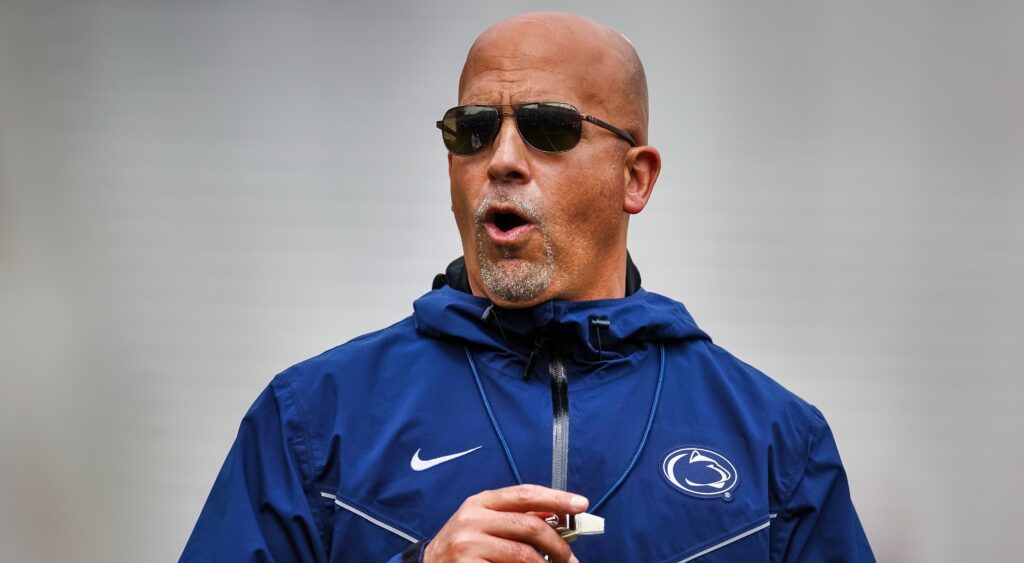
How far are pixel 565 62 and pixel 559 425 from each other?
2.45ft

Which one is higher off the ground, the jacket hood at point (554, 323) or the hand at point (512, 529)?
the jacket hood at point (554, 323)

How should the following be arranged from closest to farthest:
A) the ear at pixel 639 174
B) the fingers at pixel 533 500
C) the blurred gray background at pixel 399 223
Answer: the fingers at pixel 533 500 → the ear at pixel 639 174 → the blurred gray background at pixel 399 223

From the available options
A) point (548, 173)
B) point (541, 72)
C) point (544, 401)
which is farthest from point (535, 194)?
point (544, 401)

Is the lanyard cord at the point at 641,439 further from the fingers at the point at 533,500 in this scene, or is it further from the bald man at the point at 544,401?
the fingers at the point at 533,500

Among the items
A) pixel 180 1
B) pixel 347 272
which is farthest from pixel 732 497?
pixel 180 1

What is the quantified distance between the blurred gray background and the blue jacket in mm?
1375

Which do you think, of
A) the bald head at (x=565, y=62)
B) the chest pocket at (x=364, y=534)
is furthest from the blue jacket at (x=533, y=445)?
the bald head at (x=565, y=62)

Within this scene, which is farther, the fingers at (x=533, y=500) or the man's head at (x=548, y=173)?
the man's head at (x=548, y=173)

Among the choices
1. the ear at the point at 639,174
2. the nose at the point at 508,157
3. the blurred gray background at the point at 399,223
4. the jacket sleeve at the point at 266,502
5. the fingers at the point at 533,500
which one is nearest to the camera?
the fingers at the point at 533,500

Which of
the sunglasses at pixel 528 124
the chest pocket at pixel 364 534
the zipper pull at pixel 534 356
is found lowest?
the chest pocket at pixel 364 534

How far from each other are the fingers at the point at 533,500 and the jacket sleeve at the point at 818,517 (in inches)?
23.4

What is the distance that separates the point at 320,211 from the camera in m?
3.74

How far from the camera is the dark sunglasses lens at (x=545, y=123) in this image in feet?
7.64

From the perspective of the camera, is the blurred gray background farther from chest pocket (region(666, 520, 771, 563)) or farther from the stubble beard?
chest pocket (region(666, 520, 771, 563))
